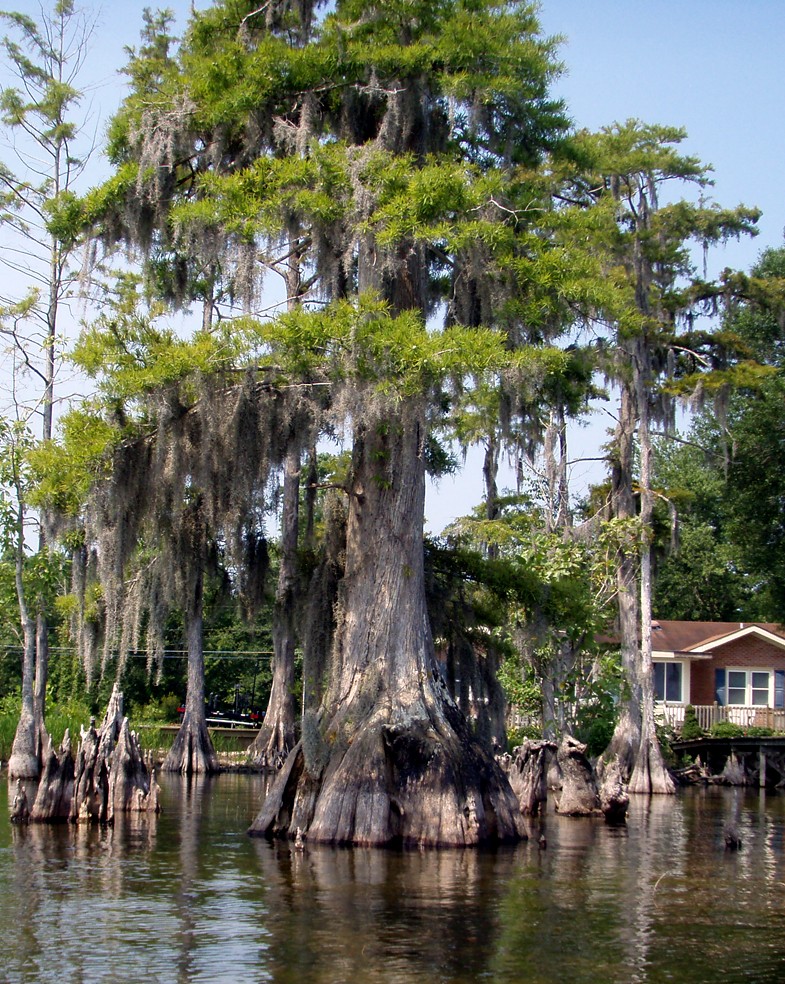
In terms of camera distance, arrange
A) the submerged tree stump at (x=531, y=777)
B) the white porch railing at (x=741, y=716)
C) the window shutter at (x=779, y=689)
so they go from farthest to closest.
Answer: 1. the window shutter at (x=779, y=689)
2. the white porch railing at (x=741, y=716)
3. the submerged tree stump at (x=531, y=777)

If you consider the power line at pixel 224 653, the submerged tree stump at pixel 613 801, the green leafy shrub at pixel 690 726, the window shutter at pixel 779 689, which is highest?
the power line at pixel 224 653

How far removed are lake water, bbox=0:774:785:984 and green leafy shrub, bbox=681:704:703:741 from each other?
18373 millimetres

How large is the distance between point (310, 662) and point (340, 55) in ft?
23.8

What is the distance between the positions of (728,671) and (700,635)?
1469 mm

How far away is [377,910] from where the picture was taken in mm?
9859

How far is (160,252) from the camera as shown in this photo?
16.4m

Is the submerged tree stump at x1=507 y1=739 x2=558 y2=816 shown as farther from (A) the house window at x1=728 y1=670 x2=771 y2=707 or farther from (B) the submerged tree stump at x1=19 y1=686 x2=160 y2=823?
(A) the house window at x1=728 y1=670 x2=771 y2=707

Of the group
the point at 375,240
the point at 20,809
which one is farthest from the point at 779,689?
the point at 375,240

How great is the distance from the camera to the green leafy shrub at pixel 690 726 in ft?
110

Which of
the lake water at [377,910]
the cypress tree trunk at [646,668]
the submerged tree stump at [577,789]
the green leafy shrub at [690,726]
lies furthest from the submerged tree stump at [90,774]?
the green leafy shrub at [690,726]

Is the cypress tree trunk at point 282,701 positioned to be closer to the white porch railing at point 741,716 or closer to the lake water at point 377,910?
the lake water at point 377,910

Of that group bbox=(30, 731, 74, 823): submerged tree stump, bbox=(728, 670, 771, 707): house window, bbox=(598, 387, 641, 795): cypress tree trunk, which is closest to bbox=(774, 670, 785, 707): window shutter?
bbox=(728, 670, 771, 707): house window

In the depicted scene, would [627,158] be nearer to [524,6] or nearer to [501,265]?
[524,6]

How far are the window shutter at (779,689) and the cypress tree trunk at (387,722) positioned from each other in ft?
92.4
